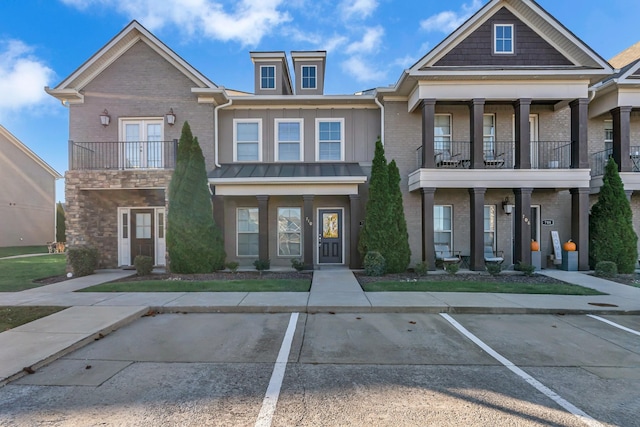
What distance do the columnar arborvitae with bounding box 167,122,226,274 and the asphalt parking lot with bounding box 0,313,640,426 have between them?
4.77 meters

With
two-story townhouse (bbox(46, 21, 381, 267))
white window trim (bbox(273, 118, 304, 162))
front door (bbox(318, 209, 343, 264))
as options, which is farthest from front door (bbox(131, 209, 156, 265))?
front door (bbox(318, 209, 343, 264))

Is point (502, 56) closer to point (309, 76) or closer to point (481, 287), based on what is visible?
point (309, 76)

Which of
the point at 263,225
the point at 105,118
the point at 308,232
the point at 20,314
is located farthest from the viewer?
the point at 105,118

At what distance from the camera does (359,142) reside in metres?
12.5

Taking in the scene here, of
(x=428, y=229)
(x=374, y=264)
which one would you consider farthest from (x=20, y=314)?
(x=428, y=229)

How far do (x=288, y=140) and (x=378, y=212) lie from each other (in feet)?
15.6

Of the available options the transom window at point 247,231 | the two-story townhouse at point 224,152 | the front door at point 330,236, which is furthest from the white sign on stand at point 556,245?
the transom window at point 247,231

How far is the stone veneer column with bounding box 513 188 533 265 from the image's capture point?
10662mm

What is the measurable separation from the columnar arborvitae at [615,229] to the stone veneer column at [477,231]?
392 cm

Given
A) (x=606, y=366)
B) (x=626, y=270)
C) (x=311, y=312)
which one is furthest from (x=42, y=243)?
(x=626, y=270)

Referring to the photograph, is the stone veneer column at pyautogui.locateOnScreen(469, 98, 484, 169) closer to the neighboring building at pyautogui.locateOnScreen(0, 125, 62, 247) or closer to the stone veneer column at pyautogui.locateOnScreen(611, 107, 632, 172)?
the stone veneer column at pyautogui.locateOnScreen(611, 107, 632, 172)

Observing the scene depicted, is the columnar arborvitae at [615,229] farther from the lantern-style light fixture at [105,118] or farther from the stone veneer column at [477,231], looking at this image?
the lantern-style light fixture at [105,118]

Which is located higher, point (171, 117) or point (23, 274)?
point (171, 117)

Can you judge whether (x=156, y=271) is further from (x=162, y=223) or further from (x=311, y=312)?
(x=311, y=312)
